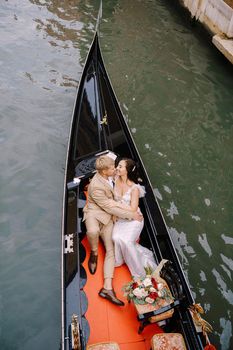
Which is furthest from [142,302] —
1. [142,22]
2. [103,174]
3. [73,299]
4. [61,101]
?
[142,22]

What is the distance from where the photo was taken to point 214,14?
8031 millimetres

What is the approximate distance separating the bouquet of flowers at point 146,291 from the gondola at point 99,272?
0.29 feet

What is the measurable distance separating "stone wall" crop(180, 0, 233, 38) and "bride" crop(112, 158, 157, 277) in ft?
17.9

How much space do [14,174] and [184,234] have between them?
6.83ft

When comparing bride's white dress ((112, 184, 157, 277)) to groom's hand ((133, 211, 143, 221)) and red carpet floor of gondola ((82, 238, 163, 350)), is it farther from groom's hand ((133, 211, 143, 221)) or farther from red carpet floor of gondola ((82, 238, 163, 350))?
red carpet floor of gondola ((82, 238, 163, 350))

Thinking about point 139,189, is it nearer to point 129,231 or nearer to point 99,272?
point 129,231

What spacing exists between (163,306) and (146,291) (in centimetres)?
15

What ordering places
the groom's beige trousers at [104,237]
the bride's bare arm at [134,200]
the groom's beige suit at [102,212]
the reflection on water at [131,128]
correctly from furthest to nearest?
the reflection on water at [131,128]
the bride's bare arm at [134,200]
the groom's beige suit at [102,212]
the groom's beige trousers at [104,237]

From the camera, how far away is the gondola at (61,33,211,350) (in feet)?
8.07

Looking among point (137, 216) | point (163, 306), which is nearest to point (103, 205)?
point (137, 216)

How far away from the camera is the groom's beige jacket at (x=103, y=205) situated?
3.08m

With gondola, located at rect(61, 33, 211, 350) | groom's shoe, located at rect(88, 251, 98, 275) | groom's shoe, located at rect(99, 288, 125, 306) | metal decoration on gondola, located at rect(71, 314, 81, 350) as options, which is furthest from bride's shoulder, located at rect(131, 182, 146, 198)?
metal decoration on gondola, located at rect(71, 314, 81, 350)

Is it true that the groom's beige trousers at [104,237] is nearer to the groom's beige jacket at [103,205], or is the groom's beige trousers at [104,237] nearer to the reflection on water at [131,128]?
the groom's beige jacket at [103,205]

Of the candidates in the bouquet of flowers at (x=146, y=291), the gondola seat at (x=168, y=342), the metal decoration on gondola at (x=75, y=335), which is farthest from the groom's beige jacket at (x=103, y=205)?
the gondola seat at (x=168, y=342)
